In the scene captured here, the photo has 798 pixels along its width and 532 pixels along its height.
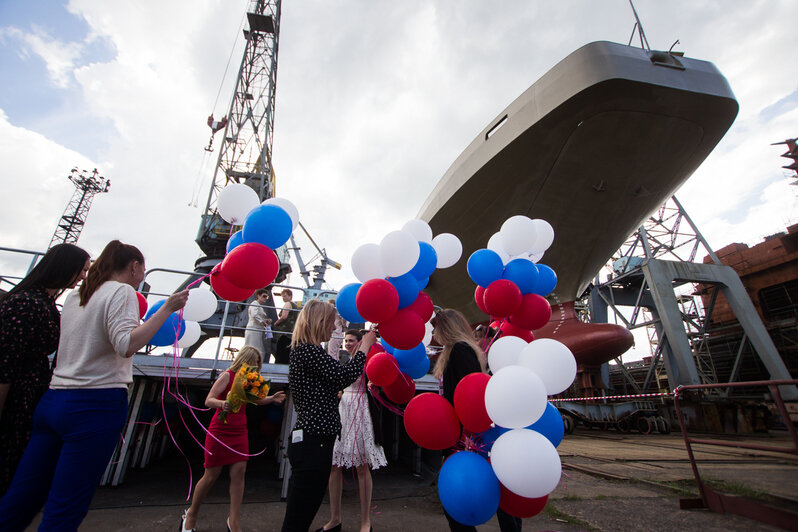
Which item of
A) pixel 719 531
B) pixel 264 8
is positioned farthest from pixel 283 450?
pixel 264 8

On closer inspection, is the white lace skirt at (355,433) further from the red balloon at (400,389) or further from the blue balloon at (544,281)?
the blue balloon at (544,281)

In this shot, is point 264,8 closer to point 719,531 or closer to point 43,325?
point 43,325

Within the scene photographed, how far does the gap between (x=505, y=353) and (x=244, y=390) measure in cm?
191

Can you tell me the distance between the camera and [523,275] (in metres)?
2.69

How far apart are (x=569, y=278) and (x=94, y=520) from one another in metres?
11.6

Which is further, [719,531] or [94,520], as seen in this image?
[94,520]

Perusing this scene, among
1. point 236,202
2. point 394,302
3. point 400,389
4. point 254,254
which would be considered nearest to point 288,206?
point 236,202

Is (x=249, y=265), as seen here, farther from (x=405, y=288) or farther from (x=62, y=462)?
(x=62, y=462)

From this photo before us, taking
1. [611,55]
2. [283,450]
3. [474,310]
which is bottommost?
[283,450]

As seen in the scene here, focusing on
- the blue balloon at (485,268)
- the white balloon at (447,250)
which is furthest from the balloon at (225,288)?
the blue balloon at (485,268)

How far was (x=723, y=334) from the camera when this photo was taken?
722 inches

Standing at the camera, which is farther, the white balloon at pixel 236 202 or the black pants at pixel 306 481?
the white balloon at pixel 236 202

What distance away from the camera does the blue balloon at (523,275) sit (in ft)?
A: 8.83

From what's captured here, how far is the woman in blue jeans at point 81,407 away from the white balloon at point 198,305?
1297mm
